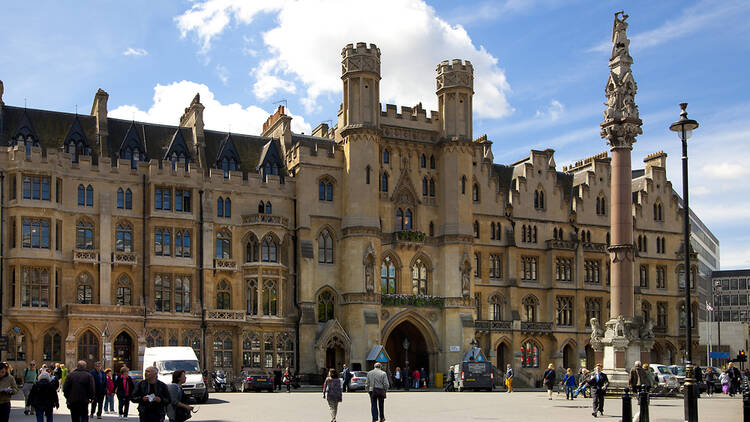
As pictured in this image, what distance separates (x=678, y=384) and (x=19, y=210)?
34726mm

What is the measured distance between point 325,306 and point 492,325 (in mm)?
12525

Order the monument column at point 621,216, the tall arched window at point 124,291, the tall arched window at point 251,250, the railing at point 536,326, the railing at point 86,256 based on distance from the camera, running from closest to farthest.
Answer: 1. the monument column at point 621,216
2. the railing at point 86,256
3. the tall arched window at point 124,291
4. the tall arched window at point 251,250
5. the railing at point 536,326

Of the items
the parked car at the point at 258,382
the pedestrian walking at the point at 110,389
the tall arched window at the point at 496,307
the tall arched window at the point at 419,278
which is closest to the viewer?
the pedestrian walking at the point at 110,389

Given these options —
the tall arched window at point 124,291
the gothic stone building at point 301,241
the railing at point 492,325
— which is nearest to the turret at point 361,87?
the gothic stone building at point 301,241

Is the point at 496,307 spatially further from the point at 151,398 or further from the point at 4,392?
Result: the point at 151,398

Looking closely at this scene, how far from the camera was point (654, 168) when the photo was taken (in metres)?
72.4

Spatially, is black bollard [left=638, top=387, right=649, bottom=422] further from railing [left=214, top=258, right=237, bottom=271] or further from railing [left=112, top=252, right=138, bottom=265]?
railing [left=112, top=252, right=138, bottom=265]

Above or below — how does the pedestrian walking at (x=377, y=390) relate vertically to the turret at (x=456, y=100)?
below

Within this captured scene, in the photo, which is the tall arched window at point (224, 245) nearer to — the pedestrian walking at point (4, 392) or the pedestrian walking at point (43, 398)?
the pedestrian walking at point (43, 398)

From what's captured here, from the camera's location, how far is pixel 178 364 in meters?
38.1

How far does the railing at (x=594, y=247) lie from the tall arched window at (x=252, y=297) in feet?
83.5

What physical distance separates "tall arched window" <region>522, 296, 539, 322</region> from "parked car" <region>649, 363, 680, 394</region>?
2152cm

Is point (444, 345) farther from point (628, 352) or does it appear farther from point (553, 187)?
point (628, 352)

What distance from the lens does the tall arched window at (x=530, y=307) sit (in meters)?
66.6
